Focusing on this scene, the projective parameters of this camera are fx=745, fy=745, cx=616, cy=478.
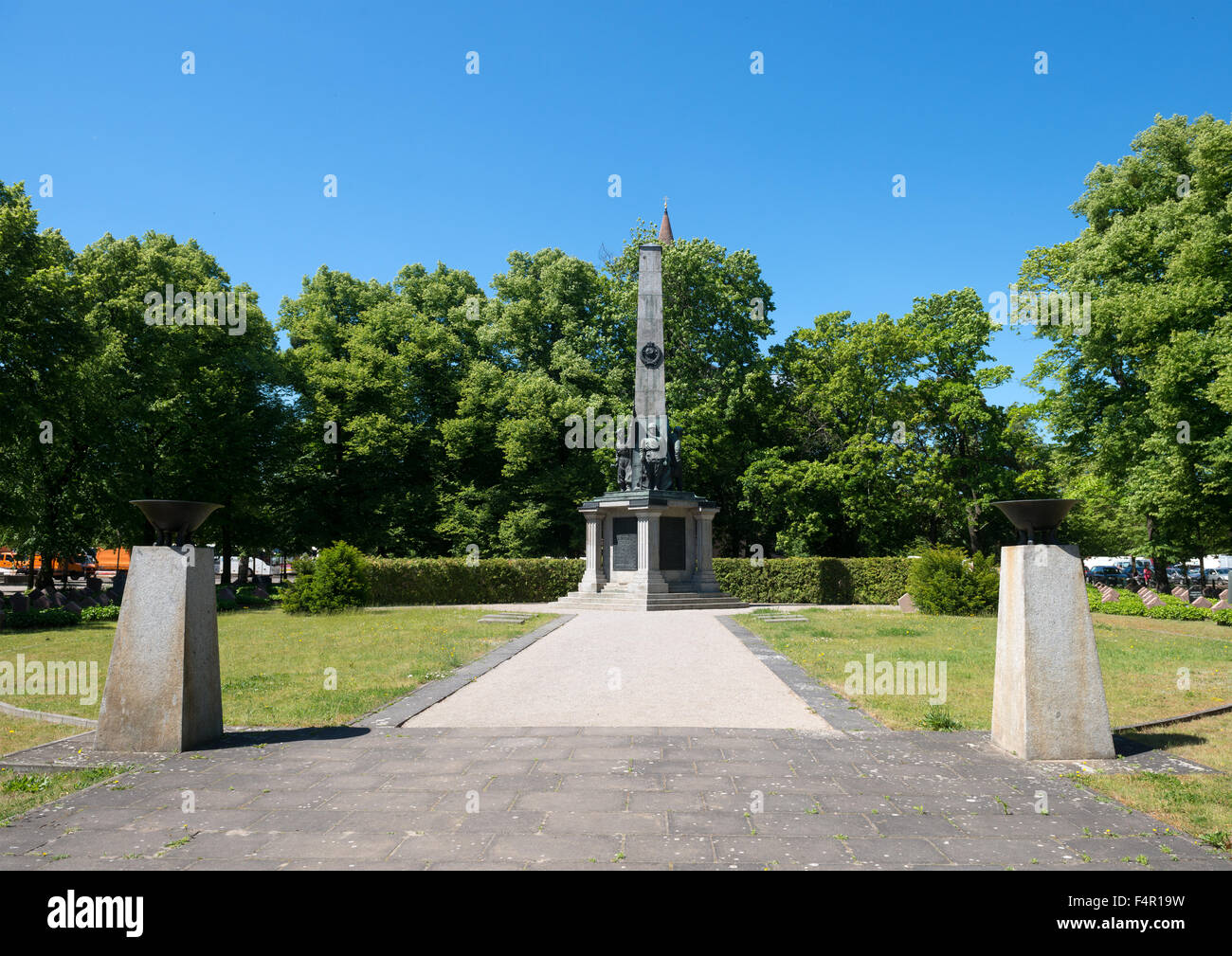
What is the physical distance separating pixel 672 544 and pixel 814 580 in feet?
23.4

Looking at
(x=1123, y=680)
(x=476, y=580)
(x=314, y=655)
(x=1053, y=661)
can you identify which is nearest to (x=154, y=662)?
(x=314, y=655)

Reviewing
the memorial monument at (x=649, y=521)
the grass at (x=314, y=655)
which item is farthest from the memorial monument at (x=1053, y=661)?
the memorial monument at (x=649, y=521)

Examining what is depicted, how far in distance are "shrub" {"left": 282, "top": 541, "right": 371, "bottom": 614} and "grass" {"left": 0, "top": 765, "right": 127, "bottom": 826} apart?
56.8ft

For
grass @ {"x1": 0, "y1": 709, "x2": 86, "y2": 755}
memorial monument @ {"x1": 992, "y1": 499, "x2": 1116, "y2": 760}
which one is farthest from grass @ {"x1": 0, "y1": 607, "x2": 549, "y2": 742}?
memorial monument @ {"x1": 992, "y1": 499, "x2": 1116, "y2": 760}

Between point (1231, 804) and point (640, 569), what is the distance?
66.8ft

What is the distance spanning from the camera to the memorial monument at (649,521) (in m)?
24.9

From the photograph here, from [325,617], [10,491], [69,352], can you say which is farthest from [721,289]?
[10,491]

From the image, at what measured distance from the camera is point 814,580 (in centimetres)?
2939

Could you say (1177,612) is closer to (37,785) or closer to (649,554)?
(649,554)

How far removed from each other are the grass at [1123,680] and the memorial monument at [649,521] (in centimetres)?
541

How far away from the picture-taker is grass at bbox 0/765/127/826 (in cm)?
494

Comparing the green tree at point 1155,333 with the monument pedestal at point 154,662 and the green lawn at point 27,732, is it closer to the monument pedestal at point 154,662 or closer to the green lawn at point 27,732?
the monument pedestal at point 154,662

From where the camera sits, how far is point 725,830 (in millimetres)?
4461

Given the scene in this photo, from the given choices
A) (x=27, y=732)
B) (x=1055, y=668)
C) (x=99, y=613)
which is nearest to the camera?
(x=1055, y=668)
